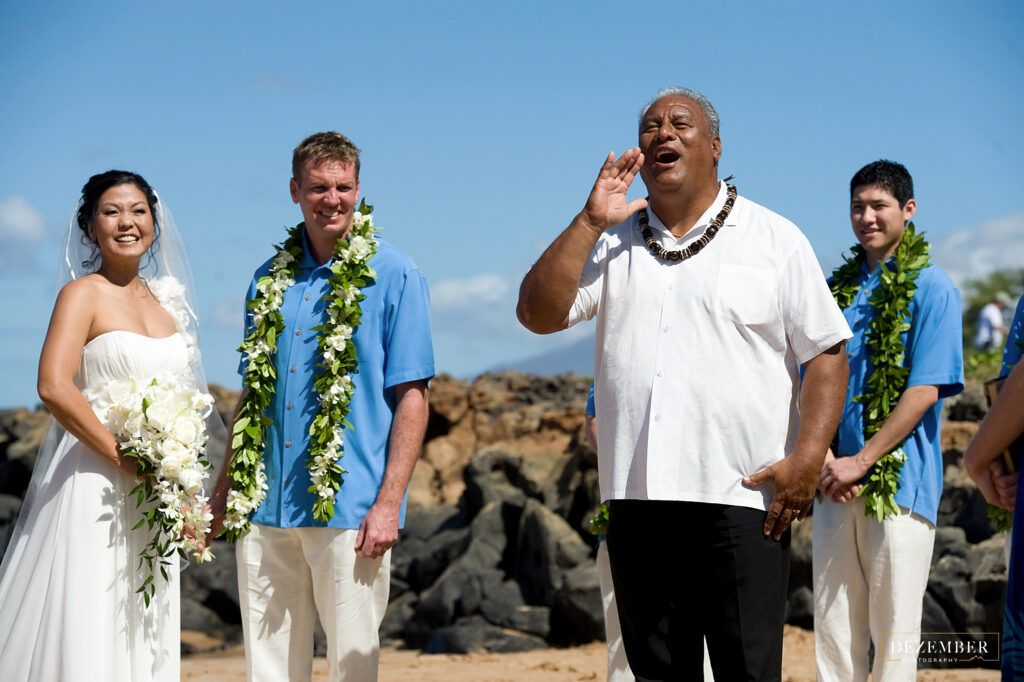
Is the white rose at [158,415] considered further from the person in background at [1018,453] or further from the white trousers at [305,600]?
→ the person in background at [1018,453]

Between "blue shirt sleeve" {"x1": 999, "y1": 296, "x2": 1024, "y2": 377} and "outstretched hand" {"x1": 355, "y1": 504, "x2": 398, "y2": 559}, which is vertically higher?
"blue shirt sleeve" {"x1": 999, "y1": 296, "x2": 1024, "y2": 377}

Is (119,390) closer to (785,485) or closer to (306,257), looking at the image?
(306,257)

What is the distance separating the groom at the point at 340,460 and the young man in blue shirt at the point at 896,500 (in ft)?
6.91

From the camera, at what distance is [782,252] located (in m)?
3.84

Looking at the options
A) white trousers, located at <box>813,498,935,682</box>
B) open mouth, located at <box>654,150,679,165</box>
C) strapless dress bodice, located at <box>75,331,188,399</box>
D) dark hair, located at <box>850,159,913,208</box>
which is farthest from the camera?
dark hair, located at <box>850,159,913,208</box>

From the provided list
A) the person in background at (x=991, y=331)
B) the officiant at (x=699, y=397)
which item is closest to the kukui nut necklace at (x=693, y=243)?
the officiant at (x=699, y=397)

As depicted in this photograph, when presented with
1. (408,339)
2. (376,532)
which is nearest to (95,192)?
(408,339)

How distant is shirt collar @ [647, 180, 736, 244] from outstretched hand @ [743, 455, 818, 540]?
34.1 inches

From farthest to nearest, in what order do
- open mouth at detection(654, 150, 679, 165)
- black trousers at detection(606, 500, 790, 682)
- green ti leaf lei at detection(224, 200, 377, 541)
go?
green ti leaf lei at detection(224, 200, 377, 541), open mouth at detection(654, 150, 679, 165), black trousers at detection(606, 500, 790, 682)

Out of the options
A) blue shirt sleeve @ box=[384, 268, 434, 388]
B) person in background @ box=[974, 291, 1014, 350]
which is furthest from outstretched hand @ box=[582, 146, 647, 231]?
person in background @ box=[974, 291, 1014, 350]

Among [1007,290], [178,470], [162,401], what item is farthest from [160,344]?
[1007,290]

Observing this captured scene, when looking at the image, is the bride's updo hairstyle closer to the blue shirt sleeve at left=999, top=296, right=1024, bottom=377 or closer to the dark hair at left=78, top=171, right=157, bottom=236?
the dark hair at left=78, top=171, right=157, bottom=236

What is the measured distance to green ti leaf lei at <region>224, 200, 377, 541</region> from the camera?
4.89 meters

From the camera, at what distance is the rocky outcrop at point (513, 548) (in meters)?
11.0
